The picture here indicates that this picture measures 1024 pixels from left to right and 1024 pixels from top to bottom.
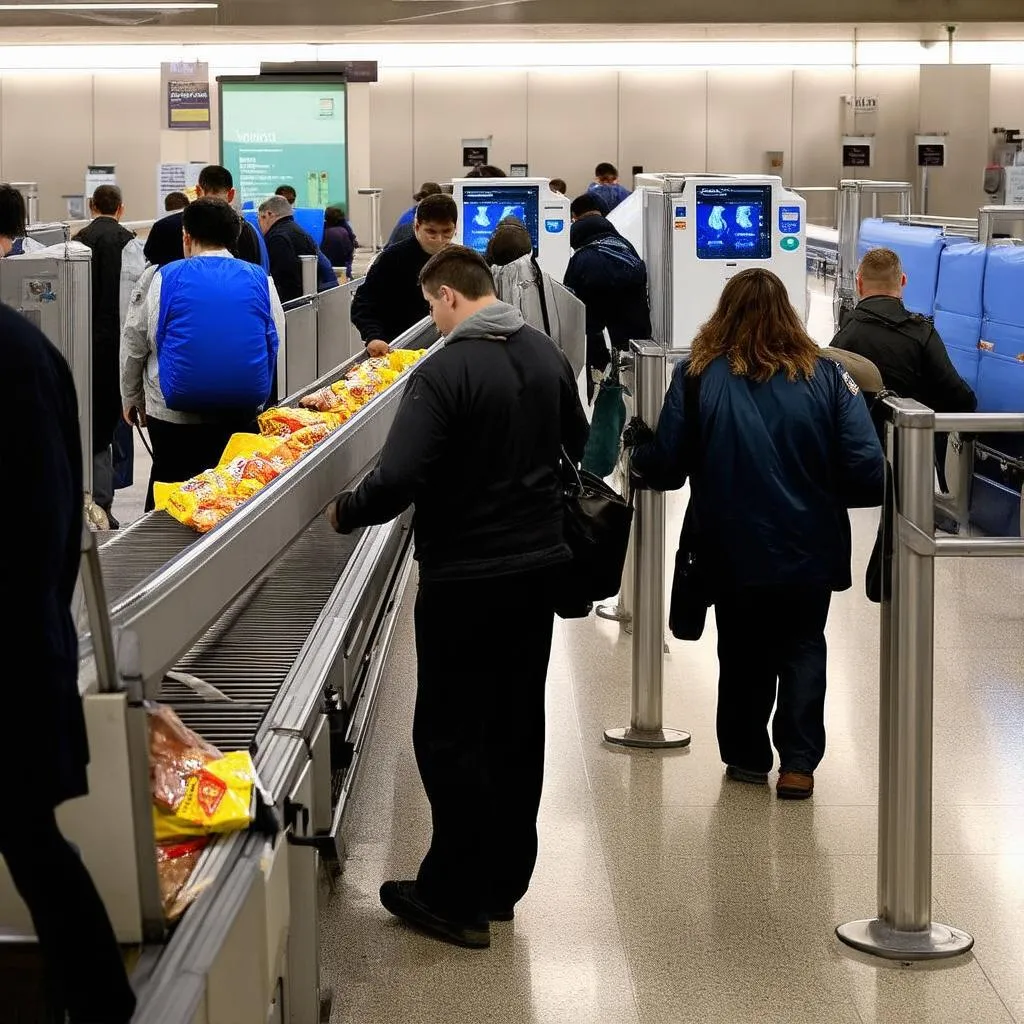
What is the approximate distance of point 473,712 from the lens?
3592 mm

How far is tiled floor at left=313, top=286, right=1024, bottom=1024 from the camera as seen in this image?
3.37m

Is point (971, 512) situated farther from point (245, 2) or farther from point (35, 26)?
point (35, 26)

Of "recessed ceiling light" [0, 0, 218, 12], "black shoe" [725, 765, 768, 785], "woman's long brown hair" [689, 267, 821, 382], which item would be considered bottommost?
"black shoe" [725, 765, 768, 785]

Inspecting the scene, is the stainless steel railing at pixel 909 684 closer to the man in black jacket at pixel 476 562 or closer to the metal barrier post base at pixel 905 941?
the metal barrier post base at pixel 905 941

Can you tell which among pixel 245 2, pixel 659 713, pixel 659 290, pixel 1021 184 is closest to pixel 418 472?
pixel 659 713

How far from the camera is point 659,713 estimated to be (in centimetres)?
512

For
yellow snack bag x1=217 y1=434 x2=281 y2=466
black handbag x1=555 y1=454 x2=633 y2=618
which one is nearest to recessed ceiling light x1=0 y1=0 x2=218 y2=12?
yellow snack bag x1=217 y1=434 x2=281 y2=466

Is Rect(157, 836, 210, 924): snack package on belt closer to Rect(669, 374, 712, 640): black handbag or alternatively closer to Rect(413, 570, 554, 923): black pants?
Rect(413, 570, 554, 923): black pants

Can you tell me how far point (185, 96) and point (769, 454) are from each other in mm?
14809

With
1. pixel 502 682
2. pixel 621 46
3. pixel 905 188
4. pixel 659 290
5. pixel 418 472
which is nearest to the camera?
pixel 418 472

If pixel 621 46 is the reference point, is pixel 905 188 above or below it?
below

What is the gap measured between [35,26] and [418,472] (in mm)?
19185

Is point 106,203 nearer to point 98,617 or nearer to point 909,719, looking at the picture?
point 909,719

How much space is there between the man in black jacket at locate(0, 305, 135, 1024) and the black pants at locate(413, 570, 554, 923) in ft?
5.21
